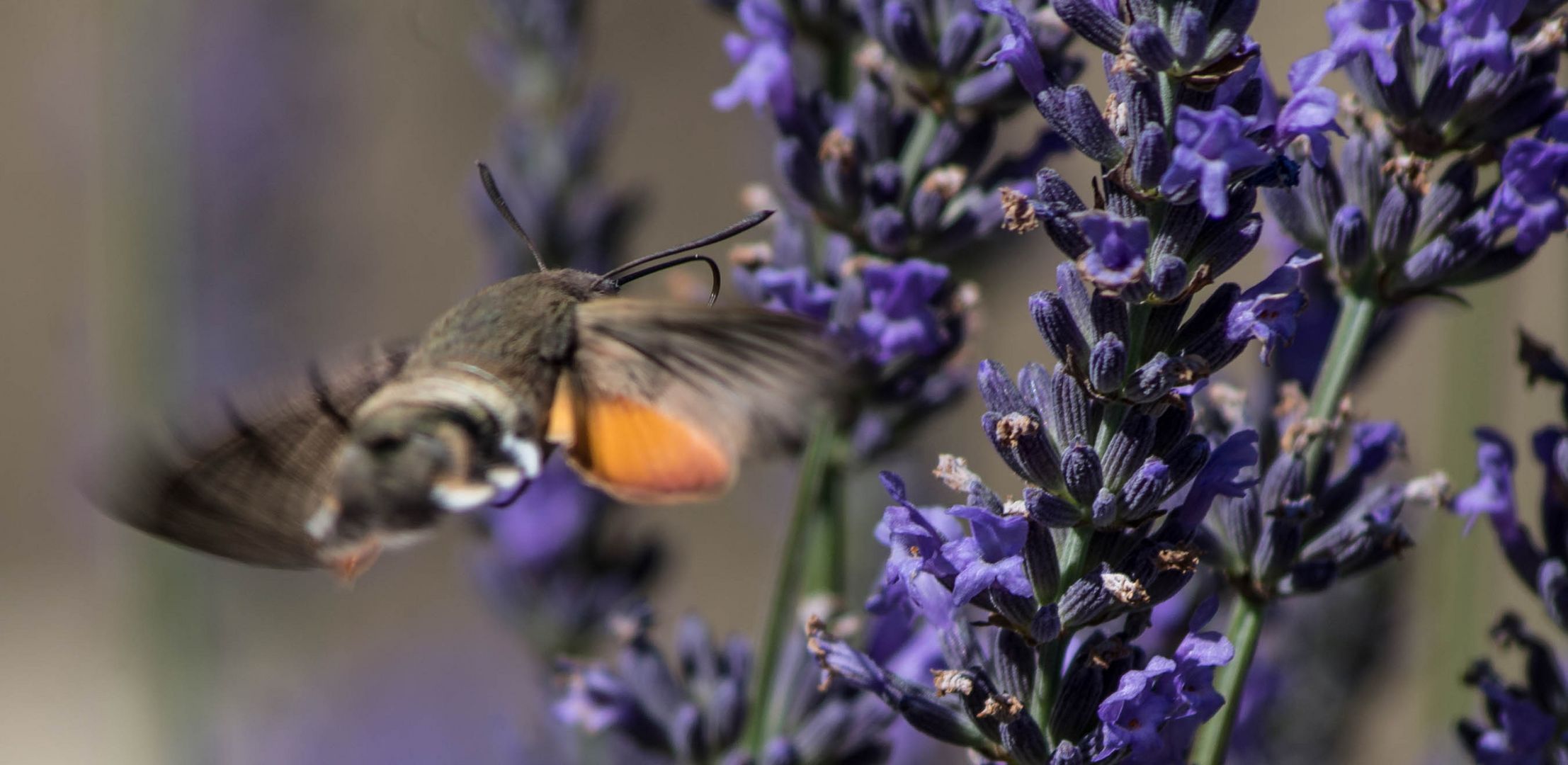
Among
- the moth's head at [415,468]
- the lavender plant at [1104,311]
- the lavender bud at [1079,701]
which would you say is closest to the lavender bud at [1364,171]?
the lavender plant at [1104,311]

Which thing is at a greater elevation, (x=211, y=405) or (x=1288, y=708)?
(x=211, y=405)

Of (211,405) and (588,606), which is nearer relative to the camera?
(211,405)

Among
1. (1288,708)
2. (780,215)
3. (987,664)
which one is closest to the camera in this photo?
(987,664)

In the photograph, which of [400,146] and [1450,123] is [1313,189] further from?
[400,146]

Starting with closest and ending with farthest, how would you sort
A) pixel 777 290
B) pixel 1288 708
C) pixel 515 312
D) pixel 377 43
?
1. pixel 515 312
2. pixel 777 290
3. pixel 1288 708
4. pixel 377 43

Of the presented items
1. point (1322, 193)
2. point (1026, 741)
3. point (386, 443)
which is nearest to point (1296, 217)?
point (1322, 193)

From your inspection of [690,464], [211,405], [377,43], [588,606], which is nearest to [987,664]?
[690,464]

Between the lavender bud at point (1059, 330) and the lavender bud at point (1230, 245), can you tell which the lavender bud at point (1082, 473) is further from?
the lavender bud at point (1230, 245)
